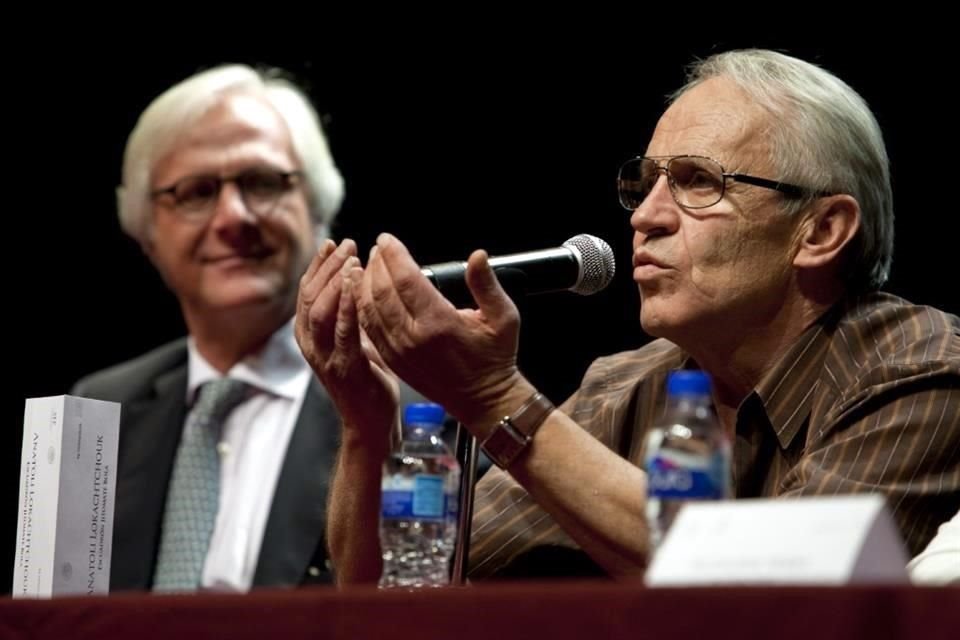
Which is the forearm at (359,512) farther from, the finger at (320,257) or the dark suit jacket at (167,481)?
the dark suit jacket at (167,481)

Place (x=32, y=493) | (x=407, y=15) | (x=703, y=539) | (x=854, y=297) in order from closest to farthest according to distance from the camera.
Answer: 1. (x=703, y=539)
2. (x=32, y=493)
3. (x=854, y=297)
4. (x=407, y=15)

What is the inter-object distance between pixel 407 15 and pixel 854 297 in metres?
1.77

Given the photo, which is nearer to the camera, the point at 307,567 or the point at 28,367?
the point at 307,567

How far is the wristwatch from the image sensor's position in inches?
78.0

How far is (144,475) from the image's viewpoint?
352cm

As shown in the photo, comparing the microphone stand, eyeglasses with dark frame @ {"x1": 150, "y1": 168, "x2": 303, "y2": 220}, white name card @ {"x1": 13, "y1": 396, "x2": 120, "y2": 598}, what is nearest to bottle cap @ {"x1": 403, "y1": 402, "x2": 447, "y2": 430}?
the microphone stand

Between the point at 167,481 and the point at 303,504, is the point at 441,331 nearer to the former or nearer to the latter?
the point at 303,504

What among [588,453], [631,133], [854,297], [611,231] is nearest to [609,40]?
[631,133]

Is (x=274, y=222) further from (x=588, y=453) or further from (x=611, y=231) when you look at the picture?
(x=588, y=453)

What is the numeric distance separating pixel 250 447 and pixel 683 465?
2.40m

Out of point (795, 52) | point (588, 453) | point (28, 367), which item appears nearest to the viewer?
point (588, 453)

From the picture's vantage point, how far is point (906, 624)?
94 centimetres

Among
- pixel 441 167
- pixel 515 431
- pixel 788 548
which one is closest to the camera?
pixel 788 548

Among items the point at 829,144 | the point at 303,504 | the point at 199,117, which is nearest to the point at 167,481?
the point at 303,504
